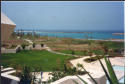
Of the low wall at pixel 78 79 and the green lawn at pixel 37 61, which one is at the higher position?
the low wall at pixel 78 79

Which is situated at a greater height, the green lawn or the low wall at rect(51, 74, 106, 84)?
the low wall at rect(51, 74, 106, 84)

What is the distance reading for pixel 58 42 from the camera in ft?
51.2

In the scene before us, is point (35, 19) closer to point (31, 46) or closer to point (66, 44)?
point (66, 44)

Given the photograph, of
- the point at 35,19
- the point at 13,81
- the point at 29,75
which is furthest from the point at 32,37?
the point at 13,81

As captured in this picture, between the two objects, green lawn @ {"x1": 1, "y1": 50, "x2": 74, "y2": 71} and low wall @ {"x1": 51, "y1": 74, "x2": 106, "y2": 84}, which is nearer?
low wall @ {"x1": 51, "y1": 74, "x2": 106, "y2": 84}

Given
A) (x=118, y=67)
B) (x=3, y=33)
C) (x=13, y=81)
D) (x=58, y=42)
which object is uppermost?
(x=3, y=33)

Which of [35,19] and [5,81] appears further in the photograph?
[35,19]

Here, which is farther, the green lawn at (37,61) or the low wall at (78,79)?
the green lawn at (37,61)

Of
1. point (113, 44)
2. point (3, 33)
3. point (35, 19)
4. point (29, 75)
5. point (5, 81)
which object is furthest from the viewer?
point (35, 19)

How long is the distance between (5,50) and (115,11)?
16.3 meters

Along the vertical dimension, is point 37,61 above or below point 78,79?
below

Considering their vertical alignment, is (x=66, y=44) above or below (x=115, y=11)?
below

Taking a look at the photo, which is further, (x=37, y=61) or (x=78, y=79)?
(x=37, y=61)

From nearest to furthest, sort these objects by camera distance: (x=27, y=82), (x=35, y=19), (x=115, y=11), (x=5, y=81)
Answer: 1. (x=5, y=81)
2. (x=27, y=82)
3. (x=35, y=19)
4. (x=115, y=11)
